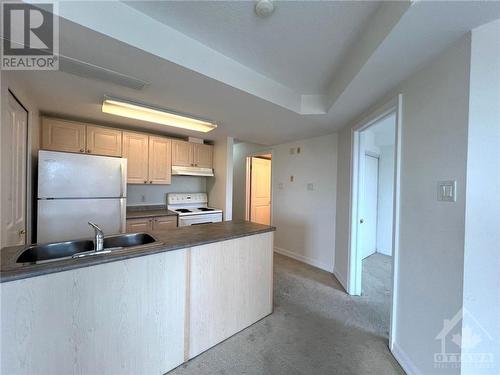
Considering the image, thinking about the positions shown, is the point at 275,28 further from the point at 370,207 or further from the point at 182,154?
the point at 370,207

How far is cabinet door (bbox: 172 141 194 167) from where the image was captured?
363 centimetres

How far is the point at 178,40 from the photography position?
148 centimetres

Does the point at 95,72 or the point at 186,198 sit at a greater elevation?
the point at 95,72

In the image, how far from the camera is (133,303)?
4.57ft

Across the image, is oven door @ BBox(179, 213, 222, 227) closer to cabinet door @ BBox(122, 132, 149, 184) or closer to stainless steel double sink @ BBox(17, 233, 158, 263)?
cabinet door @ BBox(122, 132, 149, 184)

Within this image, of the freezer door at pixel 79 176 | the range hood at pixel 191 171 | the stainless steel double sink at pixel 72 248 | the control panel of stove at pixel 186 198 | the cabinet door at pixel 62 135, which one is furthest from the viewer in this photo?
the control panel of stove at pixel 186 198

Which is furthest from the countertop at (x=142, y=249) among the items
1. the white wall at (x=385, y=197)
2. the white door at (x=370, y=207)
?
the white wall at (x=385, y=197)

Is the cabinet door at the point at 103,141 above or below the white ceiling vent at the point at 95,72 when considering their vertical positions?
below

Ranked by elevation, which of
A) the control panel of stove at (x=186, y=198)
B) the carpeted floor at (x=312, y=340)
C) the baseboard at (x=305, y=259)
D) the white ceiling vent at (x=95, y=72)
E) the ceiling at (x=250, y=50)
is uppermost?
the ceiling at (x=250, y=50)

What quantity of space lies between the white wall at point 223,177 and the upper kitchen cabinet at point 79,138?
63.9 inches

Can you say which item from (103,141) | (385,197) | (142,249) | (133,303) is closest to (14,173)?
(103,141)

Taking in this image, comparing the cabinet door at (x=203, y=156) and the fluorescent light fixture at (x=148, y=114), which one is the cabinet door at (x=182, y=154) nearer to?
the cabinet door at (x=203, y=156)

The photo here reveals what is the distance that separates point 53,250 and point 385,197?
5087 mm

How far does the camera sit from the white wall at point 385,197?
4.27m
